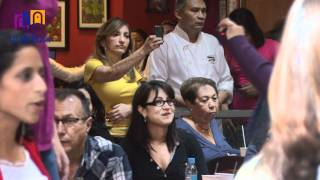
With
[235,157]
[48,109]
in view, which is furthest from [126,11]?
[48,109]

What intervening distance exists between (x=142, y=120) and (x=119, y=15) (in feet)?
12.6

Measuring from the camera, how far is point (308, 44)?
1.30m

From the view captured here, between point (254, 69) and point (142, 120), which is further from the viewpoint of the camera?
point (142, 120)

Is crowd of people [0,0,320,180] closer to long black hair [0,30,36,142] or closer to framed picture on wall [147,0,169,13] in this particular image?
long black hair [0,30,36,142]

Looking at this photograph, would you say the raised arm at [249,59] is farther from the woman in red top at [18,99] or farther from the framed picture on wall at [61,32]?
the framed picture on wall at [61,32]

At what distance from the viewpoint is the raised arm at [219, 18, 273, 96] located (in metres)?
2.03

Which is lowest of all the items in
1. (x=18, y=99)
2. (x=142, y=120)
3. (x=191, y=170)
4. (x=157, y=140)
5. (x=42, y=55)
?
(x=191, y=170)

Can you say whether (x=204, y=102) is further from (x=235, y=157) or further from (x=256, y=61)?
(x=256, y=61)

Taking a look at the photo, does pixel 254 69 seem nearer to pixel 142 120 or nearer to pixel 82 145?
pixel 82 145

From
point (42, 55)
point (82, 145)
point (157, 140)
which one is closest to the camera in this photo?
point (42, 55)

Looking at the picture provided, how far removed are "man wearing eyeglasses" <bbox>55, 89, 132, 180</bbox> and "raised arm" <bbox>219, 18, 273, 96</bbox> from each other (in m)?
1.41

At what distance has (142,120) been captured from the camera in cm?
423

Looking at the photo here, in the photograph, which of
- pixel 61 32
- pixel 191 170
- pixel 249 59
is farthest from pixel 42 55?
pixel 61 32

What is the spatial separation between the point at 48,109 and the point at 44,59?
0.15 metres
